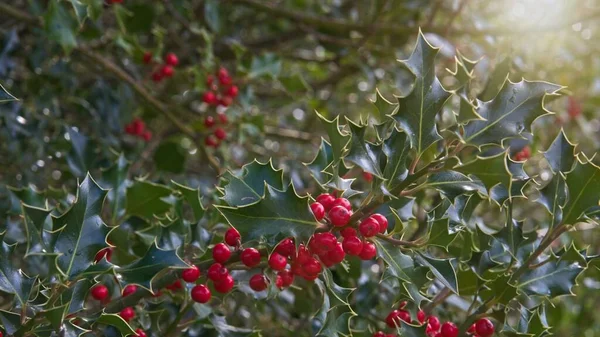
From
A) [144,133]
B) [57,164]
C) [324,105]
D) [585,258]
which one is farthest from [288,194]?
[324,105]

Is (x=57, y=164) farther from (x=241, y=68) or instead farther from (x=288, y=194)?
(x=288, y=194)

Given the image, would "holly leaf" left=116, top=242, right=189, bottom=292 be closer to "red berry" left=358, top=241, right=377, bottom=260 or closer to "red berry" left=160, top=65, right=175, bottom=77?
"red berry" left=358, top=241, right=377, bottom=260

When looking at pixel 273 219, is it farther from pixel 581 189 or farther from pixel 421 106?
pixel 581 189

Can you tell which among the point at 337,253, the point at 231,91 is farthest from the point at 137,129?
the point at 337,253

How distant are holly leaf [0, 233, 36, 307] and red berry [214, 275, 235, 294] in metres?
0.33

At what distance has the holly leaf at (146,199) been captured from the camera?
1.58 metres

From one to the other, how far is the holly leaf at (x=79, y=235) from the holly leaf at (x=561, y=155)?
0.90 metres

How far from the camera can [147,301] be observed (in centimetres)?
141

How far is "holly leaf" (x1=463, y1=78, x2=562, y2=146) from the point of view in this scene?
1.16 m

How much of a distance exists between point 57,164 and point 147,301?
94 centimetres

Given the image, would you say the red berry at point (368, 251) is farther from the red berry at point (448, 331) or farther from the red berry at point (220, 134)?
the red berry at point (220, 134)

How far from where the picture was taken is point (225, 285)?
1257mm

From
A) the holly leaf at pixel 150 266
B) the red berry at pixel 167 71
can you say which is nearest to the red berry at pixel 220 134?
the red berry at pixel 167 71

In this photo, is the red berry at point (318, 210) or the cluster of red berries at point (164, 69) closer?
the red berry at point (318, 210)
